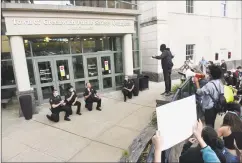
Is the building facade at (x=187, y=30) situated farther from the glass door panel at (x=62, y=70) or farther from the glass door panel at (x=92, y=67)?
the glass door panel at (x=62, y=70)

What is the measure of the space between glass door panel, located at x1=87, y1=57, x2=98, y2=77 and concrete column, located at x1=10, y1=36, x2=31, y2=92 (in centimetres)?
333

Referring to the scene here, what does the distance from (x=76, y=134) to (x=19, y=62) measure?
388cm

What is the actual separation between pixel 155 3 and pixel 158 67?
4.22 m

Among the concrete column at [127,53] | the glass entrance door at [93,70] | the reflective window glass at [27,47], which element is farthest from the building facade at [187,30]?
the reflective window glass at [27,47]

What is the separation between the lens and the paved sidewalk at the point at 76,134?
4.28 metres

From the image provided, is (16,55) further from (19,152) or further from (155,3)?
(155,3)

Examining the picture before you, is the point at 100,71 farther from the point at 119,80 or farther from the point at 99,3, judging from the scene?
the point at 99,3

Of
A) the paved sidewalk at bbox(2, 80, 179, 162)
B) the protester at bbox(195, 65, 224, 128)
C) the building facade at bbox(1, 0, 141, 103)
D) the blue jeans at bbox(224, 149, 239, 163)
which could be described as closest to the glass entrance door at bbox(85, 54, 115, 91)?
the building facade at bbox(1, 0, 141, 103)

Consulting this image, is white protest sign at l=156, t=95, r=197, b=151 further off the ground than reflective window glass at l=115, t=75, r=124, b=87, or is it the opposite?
white protest sign at l=156, t=95, r=197, b=151

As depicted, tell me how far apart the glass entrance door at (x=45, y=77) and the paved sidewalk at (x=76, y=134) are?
1.14m

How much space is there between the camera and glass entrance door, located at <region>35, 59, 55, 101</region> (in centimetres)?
845

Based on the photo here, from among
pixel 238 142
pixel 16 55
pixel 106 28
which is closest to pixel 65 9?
pixel 106 28

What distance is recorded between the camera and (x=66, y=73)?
29.9ft

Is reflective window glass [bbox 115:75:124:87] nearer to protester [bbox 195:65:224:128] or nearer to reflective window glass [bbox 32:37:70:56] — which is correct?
reflective window glass [bbox 32:37:70:56]
